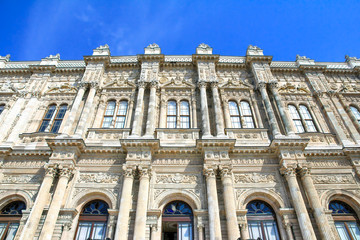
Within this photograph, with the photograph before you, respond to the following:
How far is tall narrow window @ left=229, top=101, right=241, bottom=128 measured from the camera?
1299 centimetres

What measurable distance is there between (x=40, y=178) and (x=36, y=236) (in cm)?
259

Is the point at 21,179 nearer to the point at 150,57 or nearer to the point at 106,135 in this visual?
the point at 106,135

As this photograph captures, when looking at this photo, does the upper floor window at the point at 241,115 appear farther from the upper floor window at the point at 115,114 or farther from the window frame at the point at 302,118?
the upper floor window at the point at 115,114

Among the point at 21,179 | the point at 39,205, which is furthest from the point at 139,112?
the point at 21,179

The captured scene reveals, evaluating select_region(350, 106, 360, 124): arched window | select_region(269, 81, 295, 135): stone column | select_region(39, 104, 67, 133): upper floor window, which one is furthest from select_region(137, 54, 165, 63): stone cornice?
select_region(350, 106, 360, 124): arched window

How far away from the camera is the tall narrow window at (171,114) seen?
12.9 meters

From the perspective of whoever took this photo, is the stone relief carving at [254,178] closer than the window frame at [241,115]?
Yes

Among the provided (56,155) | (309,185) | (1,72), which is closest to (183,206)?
(309,185)

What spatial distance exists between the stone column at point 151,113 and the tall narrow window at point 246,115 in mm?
4785

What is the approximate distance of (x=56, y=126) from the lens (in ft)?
42.9

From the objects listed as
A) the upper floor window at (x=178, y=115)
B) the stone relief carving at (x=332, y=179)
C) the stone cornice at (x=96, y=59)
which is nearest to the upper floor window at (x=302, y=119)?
the stone relief carving at (x=332, y=179)

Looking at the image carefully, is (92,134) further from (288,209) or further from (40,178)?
(288,209)

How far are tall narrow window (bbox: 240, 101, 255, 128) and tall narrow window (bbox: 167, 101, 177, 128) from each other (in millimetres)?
3707

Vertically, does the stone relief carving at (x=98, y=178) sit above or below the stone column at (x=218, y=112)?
below
